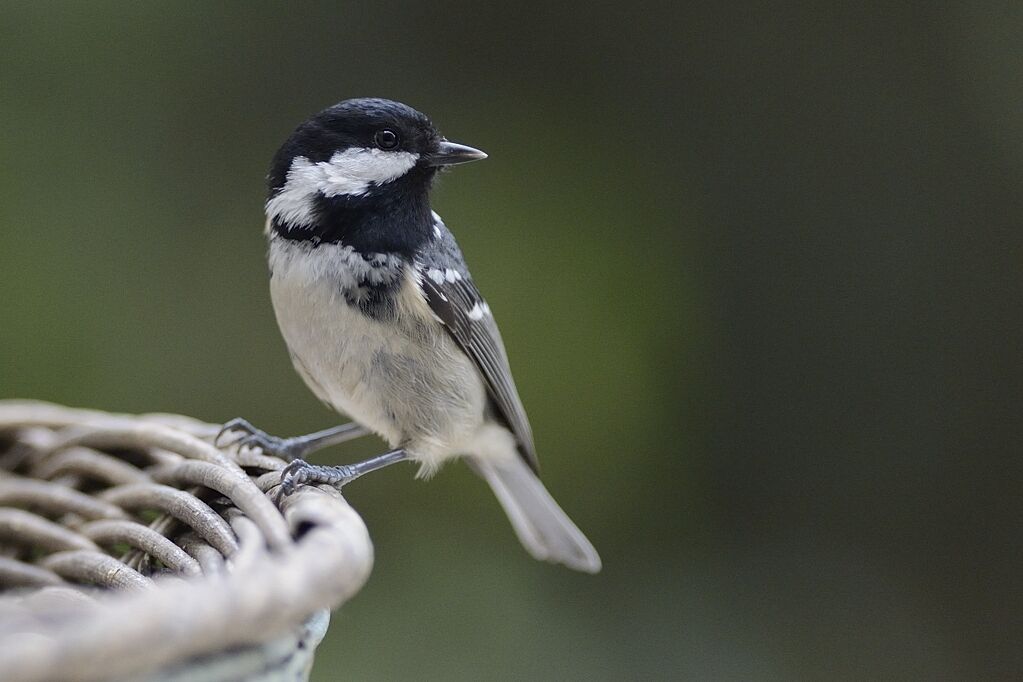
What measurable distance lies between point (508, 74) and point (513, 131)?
0.14 m

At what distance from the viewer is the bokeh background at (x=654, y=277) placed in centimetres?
199

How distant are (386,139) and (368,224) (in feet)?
0.40

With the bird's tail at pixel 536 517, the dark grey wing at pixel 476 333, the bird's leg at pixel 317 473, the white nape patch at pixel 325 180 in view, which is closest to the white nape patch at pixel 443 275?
the dark grey wing at pixel 476 333

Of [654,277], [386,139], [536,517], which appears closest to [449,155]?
[386,139]

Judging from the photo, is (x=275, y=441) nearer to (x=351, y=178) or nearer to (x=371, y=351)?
(x=371, y=351)

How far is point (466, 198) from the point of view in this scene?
7.17 feet

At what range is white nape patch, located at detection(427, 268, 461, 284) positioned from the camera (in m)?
1.20

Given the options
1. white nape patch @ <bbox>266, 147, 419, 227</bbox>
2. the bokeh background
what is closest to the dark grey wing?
white nape patch @ <bbox>266, 147, 419, 227</bbox>

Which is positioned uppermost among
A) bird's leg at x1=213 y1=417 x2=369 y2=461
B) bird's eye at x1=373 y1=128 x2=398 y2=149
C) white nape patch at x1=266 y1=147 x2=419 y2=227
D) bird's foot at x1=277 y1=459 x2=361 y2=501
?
bird's eye at x1=373 y1=128 x2=398 y2=149

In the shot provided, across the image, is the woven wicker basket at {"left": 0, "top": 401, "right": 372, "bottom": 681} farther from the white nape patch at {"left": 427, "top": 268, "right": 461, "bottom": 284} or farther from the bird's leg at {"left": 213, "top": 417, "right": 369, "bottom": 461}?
the white nape patch at {"left": 427, "top": 268, "right": 461, "bottom": 284}

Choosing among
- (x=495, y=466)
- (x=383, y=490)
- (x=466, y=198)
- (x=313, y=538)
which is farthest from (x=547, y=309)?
(x=313, y=538)

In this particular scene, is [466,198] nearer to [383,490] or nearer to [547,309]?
[547,309]

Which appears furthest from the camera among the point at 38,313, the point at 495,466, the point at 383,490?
the point at 383,490

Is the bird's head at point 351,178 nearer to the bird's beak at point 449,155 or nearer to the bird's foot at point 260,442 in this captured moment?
the bird's beak at point 449,155
